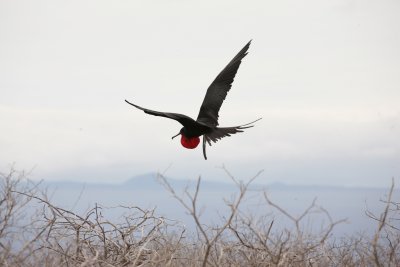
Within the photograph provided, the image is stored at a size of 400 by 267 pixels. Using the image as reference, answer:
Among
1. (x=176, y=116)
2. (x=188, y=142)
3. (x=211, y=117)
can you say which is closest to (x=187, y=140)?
(x=188, y=142)

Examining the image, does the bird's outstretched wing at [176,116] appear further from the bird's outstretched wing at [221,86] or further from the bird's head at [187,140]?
the bird's outstretched wing at [221,86]

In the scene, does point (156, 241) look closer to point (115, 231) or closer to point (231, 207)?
point (115, 231)

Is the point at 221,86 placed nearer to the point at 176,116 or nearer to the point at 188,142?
the point at 188,142

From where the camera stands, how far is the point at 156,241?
4188mm

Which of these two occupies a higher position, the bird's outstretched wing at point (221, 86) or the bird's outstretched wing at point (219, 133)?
the bird's outstretched wing at point (221, 86)

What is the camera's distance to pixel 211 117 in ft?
19.5

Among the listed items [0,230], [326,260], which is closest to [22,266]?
[0,230]

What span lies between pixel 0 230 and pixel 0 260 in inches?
22.1

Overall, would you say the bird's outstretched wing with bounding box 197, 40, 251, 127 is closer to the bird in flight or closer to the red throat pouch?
the bird in flight

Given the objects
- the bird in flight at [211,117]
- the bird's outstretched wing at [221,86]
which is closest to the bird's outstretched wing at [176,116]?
the bird in flight at [211,117]

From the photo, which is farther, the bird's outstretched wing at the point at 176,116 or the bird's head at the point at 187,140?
the bird's head at the point at 187,140

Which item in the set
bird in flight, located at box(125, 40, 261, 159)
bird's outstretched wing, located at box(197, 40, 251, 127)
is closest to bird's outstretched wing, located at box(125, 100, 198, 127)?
bird in flight, located at box(125, 40, 261, 159)

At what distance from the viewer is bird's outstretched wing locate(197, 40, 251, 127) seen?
19.9 ft

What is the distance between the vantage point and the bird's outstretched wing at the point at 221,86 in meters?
6.08
